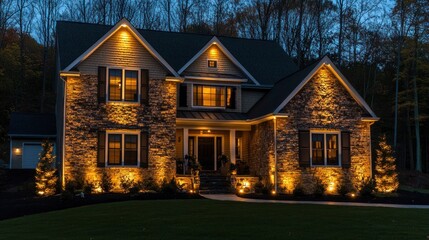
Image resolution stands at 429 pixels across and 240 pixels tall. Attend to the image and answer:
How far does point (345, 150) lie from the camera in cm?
2095

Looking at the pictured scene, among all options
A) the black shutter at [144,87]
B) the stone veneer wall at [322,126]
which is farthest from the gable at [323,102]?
the black shutter at [144,87]

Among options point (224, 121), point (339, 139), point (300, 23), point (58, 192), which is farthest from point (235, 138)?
point (300, 23)

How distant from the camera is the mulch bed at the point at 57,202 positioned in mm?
14250

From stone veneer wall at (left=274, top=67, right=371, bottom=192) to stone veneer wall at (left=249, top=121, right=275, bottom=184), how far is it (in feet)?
0.88

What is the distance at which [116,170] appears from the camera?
19.3 meters

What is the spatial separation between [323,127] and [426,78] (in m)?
19.6

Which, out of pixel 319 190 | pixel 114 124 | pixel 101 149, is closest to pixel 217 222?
pixel 319 190

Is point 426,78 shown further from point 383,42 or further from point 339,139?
point 339,139

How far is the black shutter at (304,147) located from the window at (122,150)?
7.24 m

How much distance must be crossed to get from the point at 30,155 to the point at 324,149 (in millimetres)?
19002

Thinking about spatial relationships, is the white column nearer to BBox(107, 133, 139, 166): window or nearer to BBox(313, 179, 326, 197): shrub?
BBox(107, 133, 139, 166): window

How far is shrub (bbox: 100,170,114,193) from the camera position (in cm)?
1873

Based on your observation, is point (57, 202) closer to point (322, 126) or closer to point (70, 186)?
point (70, 186)

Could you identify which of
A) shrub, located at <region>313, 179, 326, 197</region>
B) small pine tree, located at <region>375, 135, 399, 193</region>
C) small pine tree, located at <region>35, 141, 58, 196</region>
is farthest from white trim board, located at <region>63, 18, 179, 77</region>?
small pine tree, located at <region>375, 135, 399, 193</region>
